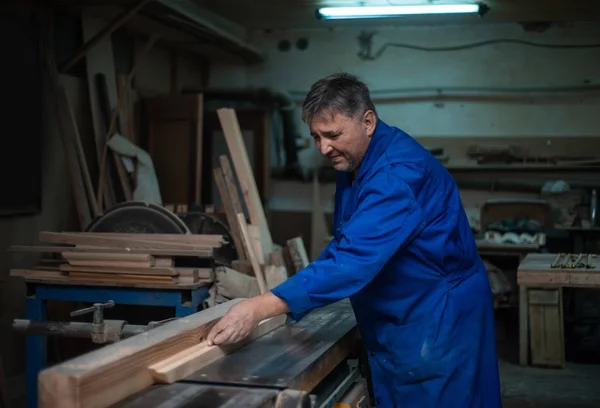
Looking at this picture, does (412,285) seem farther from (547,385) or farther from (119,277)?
(547,385)

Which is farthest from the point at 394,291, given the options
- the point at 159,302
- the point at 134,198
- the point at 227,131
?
the point at 134,198

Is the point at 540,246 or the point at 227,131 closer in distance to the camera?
the point at 227,131

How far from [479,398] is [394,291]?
0.41 m

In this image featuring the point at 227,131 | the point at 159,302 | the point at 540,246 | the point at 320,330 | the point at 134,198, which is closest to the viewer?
the point at 320,330

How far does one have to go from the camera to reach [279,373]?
66.9 inches

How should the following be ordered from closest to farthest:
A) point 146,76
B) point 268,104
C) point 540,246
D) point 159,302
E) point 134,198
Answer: point 159,302 < point 134,198 < point 540,246 < point 146,76 < point 268,104

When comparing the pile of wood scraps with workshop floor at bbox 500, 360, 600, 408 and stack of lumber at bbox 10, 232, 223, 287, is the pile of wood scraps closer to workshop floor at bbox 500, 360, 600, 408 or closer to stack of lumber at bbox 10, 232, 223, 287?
stack of lumber at bbox 10, 232, 223, 287

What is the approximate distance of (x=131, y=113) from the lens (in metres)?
5.39

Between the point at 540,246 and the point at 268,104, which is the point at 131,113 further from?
the point at 540,246

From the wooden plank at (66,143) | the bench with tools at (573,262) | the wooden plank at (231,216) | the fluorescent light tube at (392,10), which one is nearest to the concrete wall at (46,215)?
the wooden plank at (66,143)

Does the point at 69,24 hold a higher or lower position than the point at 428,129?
higher

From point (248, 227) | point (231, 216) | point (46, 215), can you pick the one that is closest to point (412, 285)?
point (248, 227)

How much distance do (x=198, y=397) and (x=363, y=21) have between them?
203 inches

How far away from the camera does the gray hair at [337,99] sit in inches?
75.6
